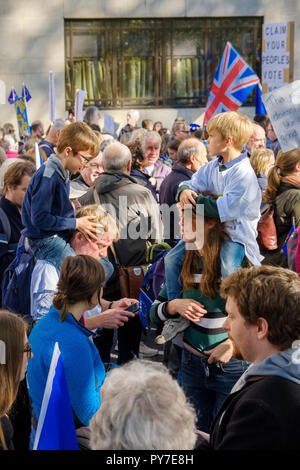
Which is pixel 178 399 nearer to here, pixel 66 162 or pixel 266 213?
pixel 66 162

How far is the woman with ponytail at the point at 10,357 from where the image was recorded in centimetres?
231

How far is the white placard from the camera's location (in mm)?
9477

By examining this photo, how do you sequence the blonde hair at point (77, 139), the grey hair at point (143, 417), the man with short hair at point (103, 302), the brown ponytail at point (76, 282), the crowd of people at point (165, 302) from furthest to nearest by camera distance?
the blonde hair at point (77, 139) → the man with short hair at point (103, 302) → the brown ponytail at point (76, 282) → the crowd of people at point (165, 302) → the grey hair at point (143, 417)

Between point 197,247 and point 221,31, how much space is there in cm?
1558

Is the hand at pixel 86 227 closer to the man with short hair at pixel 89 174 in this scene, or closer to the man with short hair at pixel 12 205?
the man with short hair at pixel 12 205

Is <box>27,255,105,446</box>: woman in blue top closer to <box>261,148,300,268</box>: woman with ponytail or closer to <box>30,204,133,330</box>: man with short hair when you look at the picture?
<box>30,204,133,330</box>: man with short hair

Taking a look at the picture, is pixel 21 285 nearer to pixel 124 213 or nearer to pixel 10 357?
pixel 124 213

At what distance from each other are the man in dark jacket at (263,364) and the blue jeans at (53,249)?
4.91ft

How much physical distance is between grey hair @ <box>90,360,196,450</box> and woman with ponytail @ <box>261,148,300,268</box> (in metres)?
3.32

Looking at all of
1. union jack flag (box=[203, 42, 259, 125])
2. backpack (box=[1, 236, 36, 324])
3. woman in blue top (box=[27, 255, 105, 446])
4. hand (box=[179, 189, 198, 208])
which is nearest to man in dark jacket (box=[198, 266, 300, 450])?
woman in blue top (box=[27, 255, 105, 446])

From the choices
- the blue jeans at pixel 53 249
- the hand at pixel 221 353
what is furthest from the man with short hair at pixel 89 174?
the hand at pixel 221 353

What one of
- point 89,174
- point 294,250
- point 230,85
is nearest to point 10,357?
point 294,250

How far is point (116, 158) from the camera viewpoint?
17.0ft

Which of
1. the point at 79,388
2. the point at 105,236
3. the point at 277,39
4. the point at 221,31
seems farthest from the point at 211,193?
the point at 221,31
